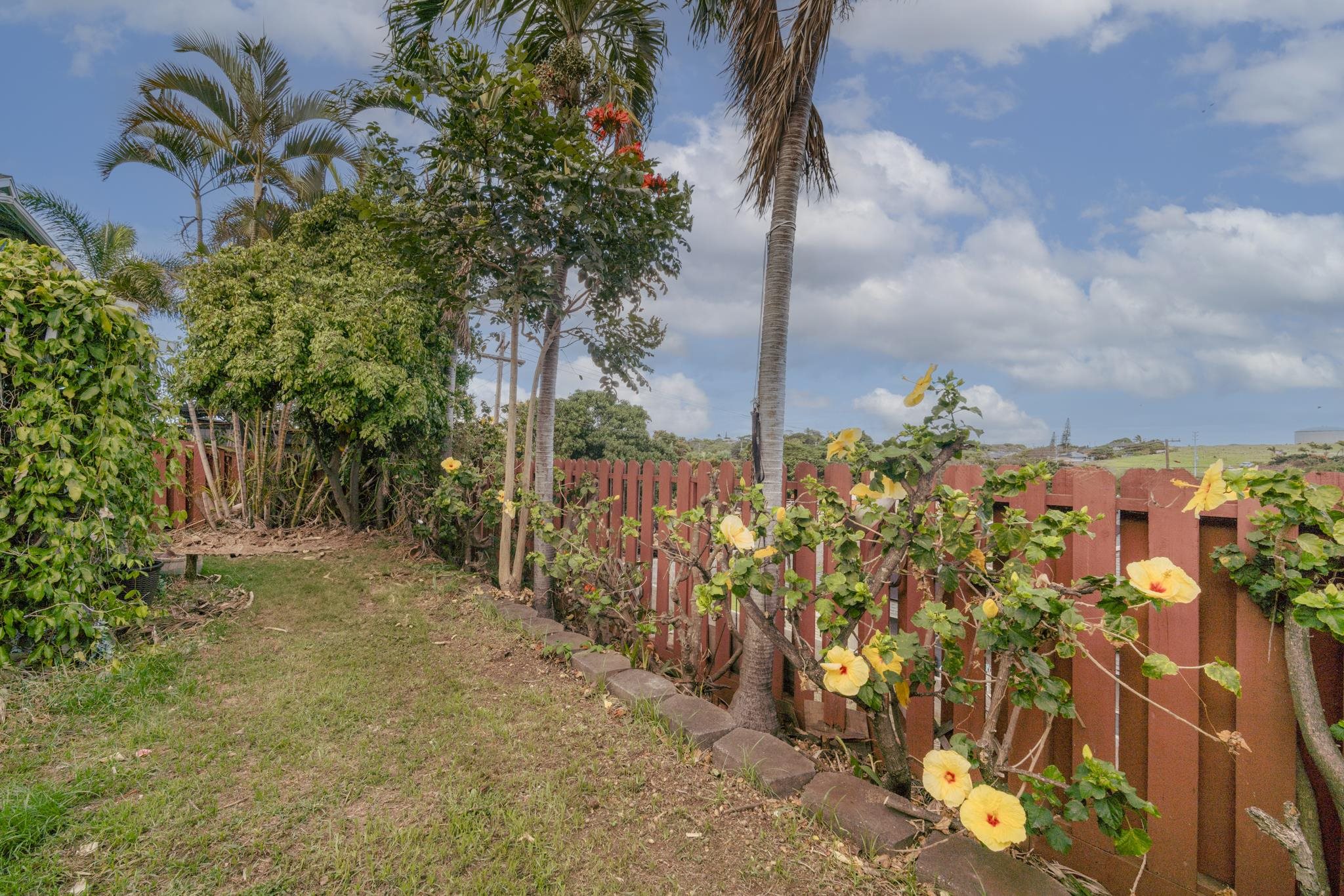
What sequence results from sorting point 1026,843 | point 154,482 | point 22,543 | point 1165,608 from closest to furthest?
point 1165,608 < point 1026,843 < point 22,543 < point 154,482

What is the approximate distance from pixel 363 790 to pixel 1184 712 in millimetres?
2768

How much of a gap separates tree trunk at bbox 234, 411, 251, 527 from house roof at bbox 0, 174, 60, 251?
8.30 feet

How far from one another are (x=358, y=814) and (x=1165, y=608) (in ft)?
9.03

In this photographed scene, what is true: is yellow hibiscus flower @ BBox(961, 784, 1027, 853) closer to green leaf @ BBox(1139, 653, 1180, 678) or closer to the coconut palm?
green leaf @ BBox(1139, 653, 1180, 678)

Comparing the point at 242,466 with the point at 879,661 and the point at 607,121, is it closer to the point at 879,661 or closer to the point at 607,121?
the point at 607,121

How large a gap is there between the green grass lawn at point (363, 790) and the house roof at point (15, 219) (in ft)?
20.4

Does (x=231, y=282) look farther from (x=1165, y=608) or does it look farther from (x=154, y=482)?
(x=1165, y=608)

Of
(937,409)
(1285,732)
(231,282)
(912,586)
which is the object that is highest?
(231,282)

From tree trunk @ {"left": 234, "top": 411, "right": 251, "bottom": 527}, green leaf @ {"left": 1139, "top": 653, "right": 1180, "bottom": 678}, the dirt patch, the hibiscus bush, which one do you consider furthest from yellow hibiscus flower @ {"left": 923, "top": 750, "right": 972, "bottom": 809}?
tree trunk @ {"left": 234, "top": 411, "right": 251, "bottom": 527}

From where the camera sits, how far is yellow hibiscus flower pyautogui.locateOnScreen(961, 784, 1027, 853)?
153 centimetres

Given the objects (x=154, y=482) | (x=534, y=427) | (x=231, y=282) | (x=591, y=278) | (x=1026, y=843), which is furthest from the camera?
(x=231, y=282)

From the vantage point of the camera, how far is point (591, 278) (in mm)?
4391

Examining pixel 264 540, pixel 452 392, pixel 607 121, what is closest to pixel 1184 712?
pixel 607 121

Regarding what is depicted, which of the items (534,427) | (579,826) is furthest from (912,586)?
(534,427)
